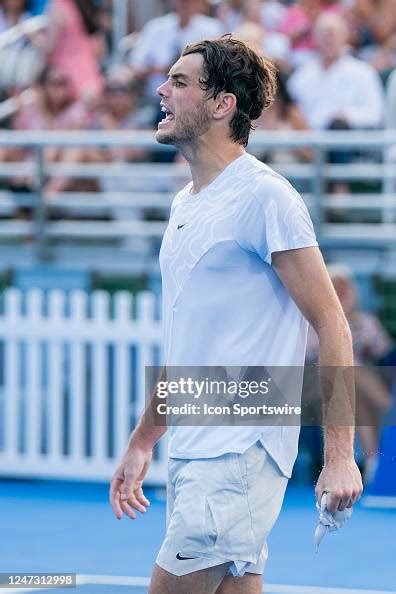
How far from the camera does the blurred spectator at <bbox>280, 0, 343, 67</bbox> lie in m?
11.6

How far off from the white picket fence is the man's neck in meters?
5.29

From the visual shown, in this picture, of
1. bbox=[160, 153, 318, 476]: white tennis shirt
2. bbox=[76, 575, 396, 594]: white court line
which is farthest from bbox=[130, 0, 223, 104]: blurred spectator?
bbox=[160, 153, 318, 476]: white tennis shirt

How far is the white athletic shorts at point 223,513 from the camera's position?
153 inches

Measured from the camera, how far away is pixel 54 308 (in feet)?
32.1

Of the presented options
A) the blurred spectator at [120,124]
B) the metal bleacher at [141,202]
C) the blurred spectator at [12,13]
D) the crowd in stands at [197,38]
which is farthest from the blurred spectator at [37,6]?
the metal bleacher at [141,202]

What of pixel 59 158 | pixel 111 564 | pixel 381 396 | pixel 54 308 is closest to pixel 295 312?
pixel 111 564

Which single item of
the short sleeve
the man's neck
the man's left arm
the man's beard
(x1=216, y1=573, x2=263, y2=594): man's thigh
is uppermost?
the man's beard

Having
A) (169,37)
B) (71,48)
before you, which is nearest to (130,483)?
(169,37)

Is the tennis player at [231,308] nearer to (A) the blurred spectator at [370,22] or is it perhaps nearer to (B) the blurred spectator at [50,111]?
(B) the blurred spectator at [50,111]

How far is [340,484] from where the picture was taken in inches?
144

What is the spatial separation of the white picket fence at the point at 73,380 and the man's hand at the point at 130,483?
5.14 metres

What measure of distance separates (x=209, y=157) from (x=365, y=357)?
5.27 m

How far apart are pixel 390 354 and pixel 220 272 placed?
5533 millimetres

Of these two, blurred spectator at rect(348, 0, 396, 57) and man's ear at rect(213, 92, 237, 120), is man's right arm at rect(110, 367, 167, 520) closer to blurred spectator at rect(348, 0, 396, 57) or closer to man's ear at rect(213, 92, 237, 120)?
man's ear at rect(213, 92, 237, 120)
